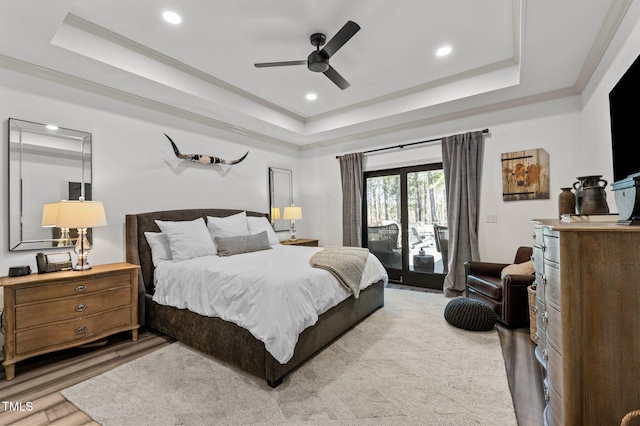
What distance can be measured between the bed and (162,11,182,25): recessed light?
209 centimetres

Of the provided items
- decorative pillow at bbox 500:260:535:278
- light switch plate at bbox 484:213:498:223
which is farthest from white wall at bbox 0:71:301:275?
decorative pillow at bbox 500:260:535:278

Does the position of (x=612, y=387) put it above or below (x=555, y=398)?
above

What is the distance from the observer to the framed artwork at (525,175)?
3709mm

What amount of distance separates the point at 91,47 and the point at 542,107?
5.15 metres

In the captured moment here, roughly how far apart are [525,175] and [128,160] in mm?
5060

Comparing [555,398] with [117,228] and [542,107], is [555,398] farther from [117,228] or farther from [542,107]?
[117,228]

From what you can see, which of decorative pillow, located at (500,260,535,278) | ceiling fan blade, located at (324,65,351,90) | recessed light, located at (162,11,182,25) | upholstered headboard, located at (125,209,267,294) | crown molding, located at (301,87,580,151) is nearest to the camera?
recessed light, located at (162,11,182,25)

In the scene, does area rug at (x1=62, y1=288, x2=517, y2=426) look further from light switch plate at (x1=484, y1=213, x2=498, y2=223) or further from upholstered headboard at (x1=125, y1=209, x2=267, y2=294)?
light switch plate at (x1=484, y1=213, x2=498, y2=223)

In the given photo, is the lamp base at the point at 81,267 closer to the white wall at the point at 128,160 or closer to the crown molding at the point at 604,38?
the white wall at the point at 128,160

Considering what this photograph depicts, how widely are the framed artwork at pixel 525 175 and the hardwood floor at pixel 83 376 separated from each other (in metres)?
1.81

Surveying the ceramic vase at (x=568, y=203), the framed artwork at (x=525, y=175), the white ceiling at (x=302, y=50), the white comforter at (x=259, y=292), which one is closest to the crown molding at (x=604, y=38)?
the white ceiling at (x=302, y=50)

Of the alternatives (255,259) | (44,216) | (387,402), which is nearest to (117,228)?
(44,216)

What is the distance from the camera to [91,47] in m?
2.65

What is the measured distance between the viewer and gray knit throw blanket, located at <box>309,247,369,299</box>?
2756 mm
